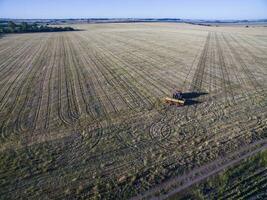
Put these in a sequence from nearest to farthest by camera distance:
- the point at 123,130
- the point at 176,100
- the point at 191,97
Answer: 1. the point at 123,130
2. the point at 176,100
3. the point at 191,97

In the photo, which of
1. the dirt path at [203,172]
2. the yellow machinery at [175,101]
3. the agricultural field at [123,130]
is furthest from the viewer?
the yellow machinery at [175,101]

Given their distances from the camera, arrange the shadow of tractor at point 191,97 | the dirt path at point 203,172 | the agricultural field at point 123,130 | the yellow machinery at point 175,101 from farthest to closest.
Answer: the shadow of tractor at point 191,97
the yellow machinery at point 175,101
the agricultural field at point 123,130
the dirt path at point 203,172

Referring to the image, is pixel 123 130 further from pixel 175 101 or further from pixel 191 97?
pixel 191 97

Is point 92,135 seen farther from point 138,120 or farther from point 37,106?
point 37,106

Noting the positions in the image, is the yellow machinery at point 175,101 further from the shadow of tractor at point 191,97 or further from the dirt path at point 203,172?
the dirt path at point 203,172

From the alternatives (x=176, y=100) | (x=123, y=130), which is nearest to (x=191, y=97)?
(x=176, y=100)

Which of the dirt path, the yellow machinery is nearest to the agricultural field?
the dirt path

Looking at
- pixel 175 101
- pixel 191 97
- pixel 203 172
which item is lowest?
pixel 203 172

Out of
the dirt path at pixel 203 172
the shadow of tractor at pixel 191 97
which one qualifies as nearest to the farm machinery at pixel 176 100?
the shadow of tractor at pixel 191 97
